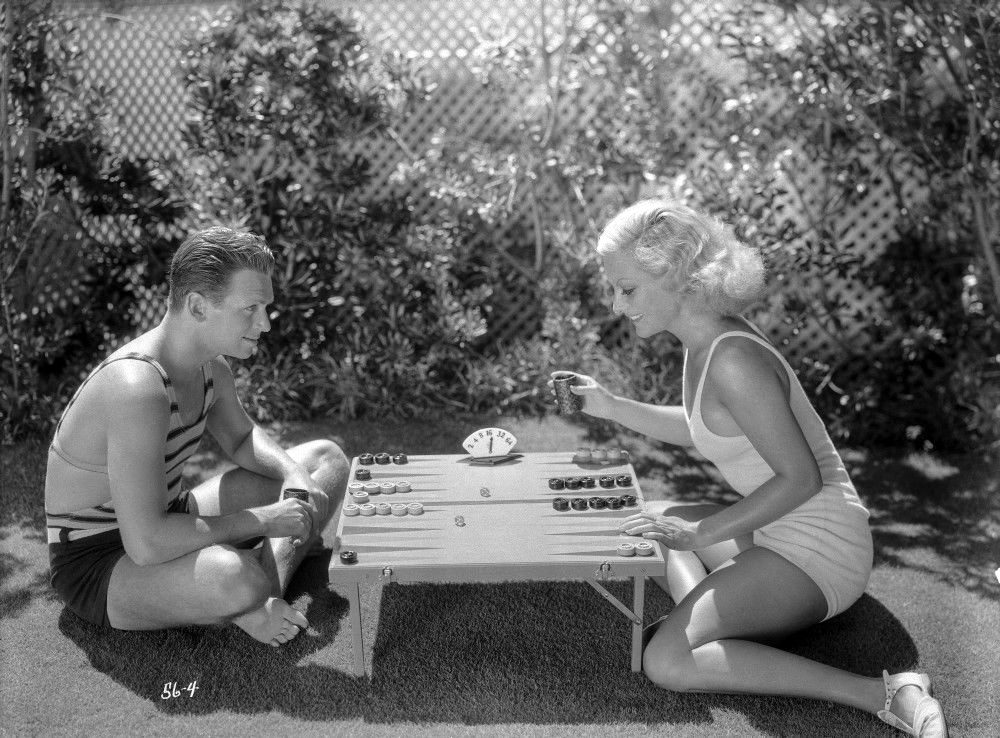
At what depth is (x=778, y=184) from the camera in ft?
20.5

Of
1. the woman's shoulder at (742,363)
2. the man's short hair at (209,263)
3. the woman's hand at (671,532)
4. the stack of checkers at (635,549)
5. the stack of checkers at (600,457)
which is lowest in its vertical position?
the stack of checkers at (600,457)

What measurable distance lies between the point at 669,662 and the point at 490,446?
3.80ft

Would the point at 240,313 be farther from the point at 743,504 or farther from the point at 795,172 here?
the point at 795,172

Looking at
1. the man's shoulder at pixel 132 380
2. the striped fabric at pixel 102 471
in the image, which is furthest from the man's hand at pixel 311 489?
the man's shoulder at pixel 132 380

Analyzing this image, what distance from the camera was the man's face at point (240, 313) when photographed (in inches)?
134

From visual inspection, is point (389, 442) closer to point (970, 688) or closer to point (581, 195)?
point (581, 195)

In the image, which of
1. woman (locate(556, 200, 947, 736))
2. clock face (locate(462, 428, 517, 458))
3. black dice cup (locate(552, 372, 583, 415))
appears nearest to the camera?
woman (locate(556, 200, 947, 736))

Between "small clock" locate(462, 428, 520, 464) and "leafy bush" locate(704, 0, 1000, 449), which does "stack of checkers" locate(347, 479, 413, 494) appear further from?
"leafy bush" locate(704, 0, 1000, 449)

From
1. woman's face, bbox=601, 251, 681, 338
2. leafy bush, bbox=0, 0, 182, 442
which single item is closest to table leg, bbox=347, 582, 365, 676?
woman's face, bbox=601, 251, 681, 338

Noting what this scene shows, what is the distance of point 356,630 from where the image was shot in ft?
10.8

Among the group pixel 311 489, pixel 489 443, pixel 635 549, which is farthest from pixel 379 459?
pixel 635 549

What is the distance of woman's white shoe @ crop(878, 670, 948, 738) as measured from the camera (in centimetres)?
292

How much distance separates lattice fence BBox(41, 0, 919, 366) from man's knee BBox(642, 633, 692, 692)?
3.39 metres

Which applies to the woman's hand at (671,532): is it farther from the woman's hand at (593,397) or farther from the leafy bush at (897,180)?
the leafy bush at (897,180)
